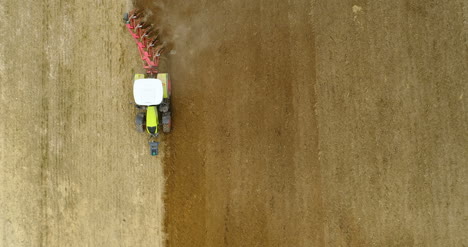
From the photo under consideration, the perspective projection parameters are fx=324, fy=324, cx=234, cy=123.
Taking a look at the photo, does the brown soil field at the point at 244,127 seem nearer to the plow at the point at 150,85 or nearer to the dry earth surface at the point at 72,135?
the dry earth surface at the point at 72,135

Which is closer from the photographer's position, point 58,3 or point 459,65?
point 459,65

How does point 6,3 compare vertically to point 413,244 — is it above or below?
above

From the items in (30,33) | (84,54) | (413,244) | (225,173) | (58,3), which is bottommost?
(413,244)

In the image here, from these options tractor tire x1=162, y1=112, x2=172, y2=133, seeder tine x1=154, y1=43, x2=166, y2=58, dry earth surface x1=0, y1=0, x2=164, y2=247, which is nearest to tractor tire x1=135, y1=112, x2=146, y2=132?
dry earth surface x1=0, y1=0, x2=164, y2=247

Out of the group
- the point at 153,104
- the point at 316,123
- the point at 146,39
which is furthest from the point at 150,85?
the point at 316,123

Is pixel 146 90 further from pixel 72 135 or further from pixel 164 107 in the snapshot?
pixel 72 135

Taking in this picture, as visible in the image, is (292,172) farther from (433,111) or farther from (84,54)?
(84,54)

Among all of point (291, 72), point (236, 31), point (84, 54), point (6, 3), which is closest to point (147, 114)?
point (84, 54)
